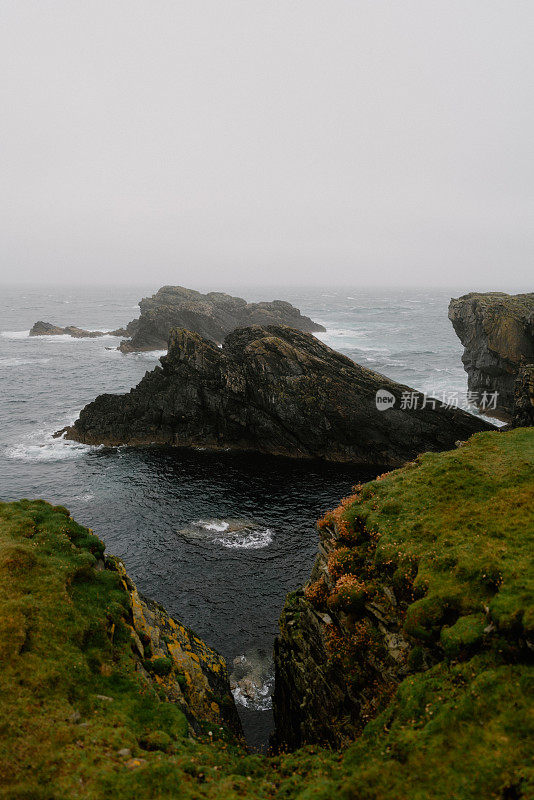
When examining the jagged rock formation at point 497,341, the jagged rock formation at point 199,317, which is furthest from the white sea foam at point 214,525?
the jagged rock formation at point 199,317

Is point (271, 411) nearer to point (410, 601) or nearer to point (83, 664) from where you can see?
point (410, 601)

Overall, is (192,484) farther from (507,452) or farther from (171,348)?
(507,452)

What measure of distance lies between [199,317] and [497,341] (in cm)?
9815

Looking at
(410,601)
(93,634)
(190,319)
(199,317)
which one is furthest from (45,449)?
(199,317)

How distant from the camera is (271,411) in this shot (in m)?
59.9

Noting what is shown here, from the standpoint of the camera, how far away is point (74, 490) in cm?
4831

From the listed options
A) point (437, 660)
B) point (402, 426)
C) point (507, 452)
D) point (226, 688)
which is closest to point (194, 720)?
point (226, 688)

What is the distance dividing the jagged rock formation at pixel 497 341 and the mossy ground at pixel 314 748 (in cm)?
4923

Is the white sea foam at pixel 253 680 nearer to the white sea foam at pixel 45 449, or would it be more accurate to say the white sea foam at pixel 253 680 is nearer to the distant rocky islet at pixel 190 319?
the white sea foam at pixel 45 449

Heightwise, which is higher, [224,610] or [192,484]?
[192,484]

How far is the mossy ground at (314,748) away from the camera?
10.2 meters

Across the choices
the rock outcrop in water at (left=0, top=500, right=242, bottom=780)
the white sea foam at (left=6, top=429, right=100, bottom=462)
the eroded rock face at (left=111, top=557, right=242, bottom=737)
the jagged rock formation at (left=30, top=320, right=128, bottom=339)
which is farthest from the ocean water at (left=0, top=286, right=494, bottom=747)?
the jagged rock formation at (left=30, top=320, right=128, bottom=339)

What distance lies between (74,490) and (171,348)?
28269 mm

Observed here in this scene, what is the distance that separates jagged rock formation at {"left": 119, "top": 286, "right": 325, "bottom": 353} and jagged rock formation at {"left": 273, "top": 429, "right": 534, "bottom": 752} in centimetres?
9780
